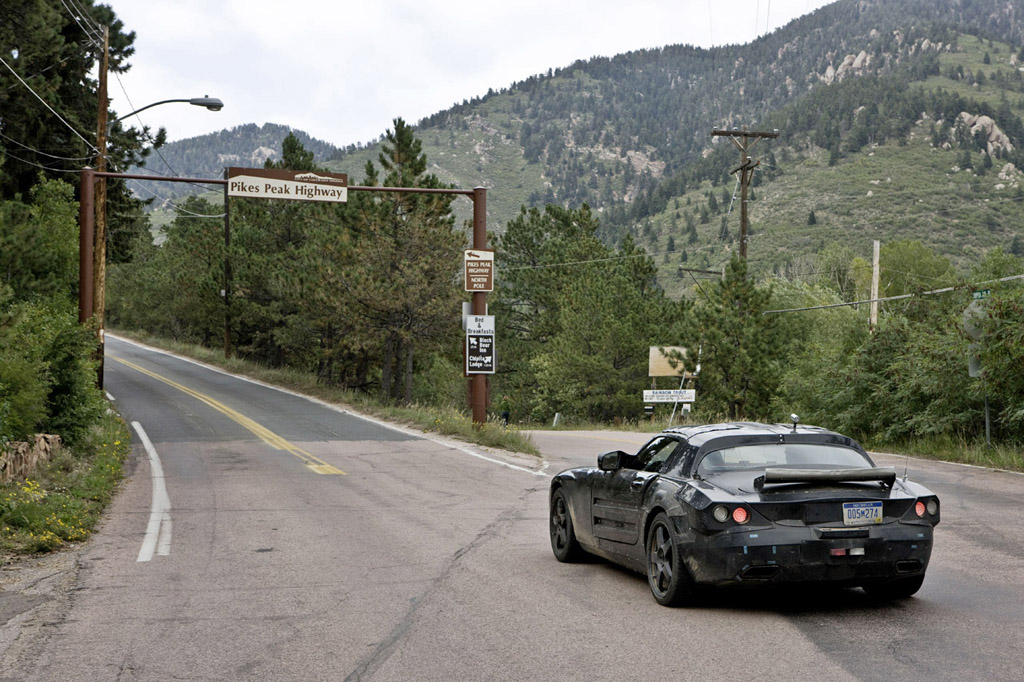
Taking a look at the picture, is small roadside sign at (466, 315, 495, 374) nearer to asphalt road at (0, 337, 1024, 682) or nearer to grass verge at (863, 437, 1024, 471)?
asphalt road at (0, 337, 1024, 682)

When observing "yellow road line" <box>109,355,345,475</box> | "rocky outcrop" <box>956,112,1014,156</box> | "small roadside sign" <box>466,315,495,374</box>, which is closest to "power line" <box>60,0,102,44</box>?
"yellow road line" <box>109,355,345,475</box>

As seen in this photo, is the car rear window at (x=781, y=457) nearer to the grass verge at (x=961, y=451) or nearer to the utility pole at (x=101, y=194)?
the grass verge at (x=961, y=451)

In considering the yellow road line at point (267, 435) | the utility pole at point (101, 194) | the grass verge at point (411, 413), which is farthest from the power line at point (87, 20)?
the grass verge at point (411, 413)

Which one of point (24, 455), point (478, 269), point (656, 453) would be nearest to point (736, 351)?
point (478, 269)

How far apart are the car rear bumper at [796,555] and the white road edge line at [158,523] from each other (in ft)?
18.9

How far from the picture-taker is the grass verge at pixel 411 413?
24.5 meters

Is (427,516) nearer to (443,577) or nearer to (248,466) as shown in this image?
(443,577)

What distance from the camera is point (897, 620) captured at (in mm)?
7039

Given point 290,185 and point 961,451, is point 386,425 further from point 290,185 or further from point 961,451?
point 961,451

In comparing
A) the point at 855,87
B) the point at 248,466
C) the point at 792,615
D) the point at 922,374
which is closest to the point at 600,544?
the point at 792,615

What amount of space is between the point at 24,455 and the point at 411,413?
15.6m

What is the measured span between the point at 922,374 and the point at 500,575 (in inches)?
725

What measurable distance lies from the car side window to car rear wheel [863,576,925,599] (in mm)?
1805

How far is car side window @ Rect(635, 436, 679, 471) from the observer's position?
8477 mm
